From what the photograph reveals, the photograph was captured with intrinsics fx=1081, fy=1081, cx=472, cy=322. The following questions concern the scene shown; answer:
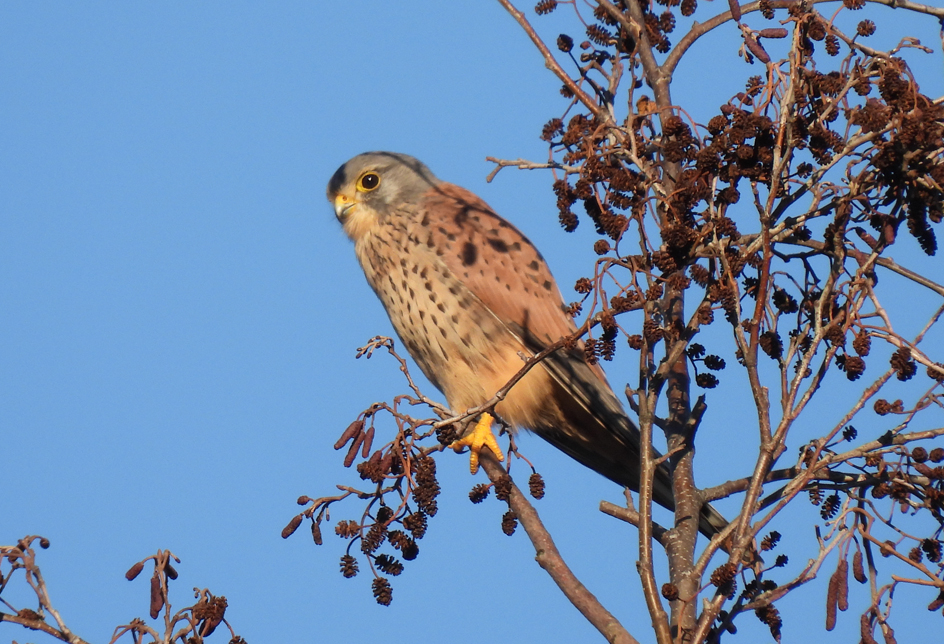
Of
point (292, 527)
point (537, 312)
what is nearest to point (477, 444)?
point (537, 312)

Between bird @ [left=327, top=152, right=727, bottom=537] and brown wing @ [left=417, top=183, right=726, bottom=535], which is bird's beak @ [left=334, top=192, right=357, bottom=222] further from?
brown wing @ [left=417, top=183, right=726, bottom=535]

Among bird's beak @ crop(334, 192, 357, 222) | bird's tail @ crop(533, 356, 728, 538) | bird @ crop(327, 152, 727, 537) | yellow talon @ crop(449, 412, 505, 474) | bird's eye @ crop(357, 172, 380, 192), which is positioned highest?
bird's eye @ crop(357, 172, 380, 192)

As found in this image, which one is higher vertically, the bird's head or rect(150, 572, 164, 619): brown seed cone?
the bird's head

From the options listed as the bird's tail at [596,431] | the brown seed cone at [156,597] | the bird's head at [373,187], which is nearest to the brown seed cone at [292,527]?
the brown seed cone at [156,597]

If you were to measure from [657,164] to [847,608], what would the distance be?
1.00m

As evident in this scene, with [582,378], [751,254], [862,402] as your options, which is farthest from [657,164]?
[582,378]

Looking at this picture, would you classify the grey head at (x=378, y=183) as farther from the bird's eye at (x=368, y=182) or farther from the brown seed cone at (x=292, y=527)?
the brown seed cone at (x=292, y=527)

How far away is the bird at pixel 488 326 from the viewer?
4.38 metres

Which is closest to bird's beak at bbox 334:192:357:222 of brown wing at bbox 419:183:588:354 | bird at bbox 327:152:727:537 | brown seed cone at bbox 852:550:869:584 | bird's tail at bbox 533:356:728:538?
bird at bbox 327:152:727:537

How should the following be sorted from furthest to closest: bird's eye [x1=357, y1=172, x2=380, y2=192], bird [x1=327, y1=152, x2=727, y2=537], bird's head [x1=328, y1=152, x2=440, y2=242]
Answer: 1. bird's eye [x1=357, y1=172, x2=380, y2=192]
2. bird's head [x1=328, y1=152, x2=440, y2=242]
3. bird [x1=327, y1=152, x2=727, y2=537]

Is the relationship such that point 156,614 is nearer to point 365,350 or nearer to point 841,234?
point 365,350

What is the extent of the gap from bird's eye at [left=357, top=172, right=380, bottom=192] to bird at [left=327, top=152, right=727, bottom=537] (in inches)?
10.5

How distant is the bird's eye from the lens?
513cm

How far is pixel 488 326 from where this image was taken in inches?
176
